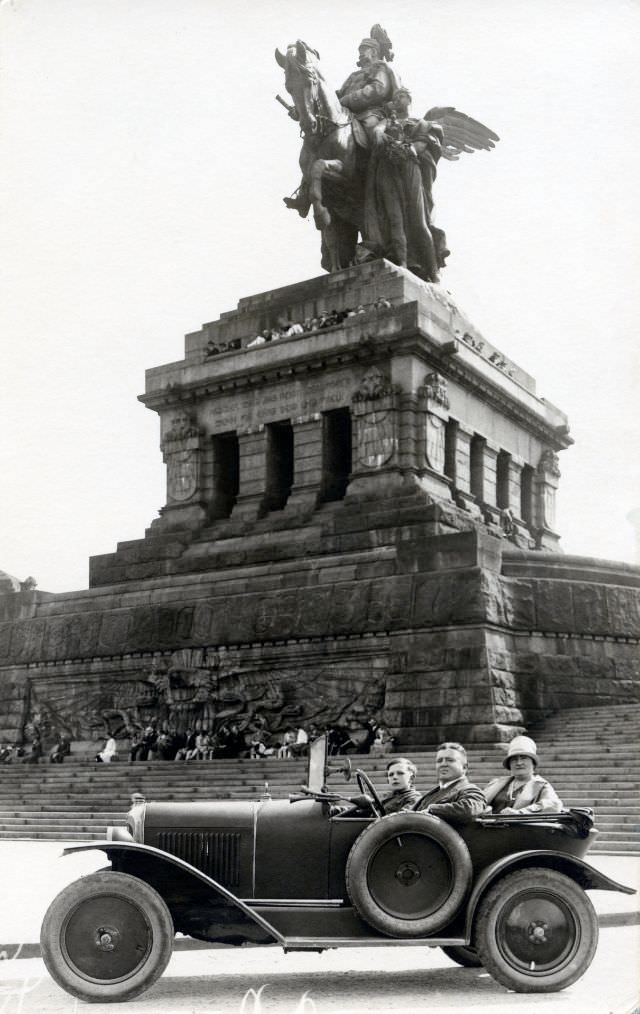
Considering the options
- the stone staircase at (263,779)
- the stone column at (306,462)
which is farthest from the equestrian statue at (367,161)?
the stone staircase at (263,779)

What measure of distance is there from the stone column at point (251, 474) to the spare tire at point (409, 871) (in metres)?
24.6

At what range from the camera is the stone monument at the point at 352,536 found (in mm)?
23547

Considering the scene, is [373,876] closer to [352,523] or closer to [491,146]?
[352,523]

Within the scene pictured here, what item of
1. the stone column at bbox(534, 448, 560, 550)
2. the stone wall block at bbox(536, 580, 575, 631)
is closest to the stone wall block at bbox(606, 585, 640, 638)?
the stone wall block at bbox(536, 580, 575, 631)

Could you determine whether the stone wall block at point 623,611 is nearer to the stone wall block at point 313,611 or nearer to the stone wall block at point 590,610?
the stone wall block at point 590,610

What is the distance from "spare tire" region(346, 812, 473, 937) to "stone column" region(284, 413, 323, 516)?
23.5 m

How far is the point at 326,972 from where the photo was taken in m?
7.52

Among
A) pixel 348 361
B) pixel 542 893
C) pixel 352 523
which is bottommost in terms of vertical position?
pixel 542 893

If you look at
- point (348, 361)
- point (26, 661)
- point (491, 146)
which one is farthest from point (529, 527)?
point (26, 661)

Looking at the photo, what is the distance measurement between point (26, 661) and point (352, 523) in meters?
8.54

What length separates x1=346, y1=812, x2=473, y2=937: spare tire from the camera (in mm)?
7059

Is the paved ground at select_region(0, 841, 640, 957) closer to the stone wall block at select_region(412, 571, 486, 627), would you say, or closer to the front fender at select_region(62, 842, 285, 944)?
the front fender at select_region(62, 842, 285, 944)

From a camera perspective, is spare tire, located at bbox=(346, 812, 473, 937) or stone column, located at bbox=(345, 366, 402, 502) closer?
spare tire, located at bbox=(346, 812, 473, 937)

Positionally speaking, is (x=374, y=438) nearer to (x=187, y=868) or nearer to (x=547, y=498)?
(x=547, y=498)
